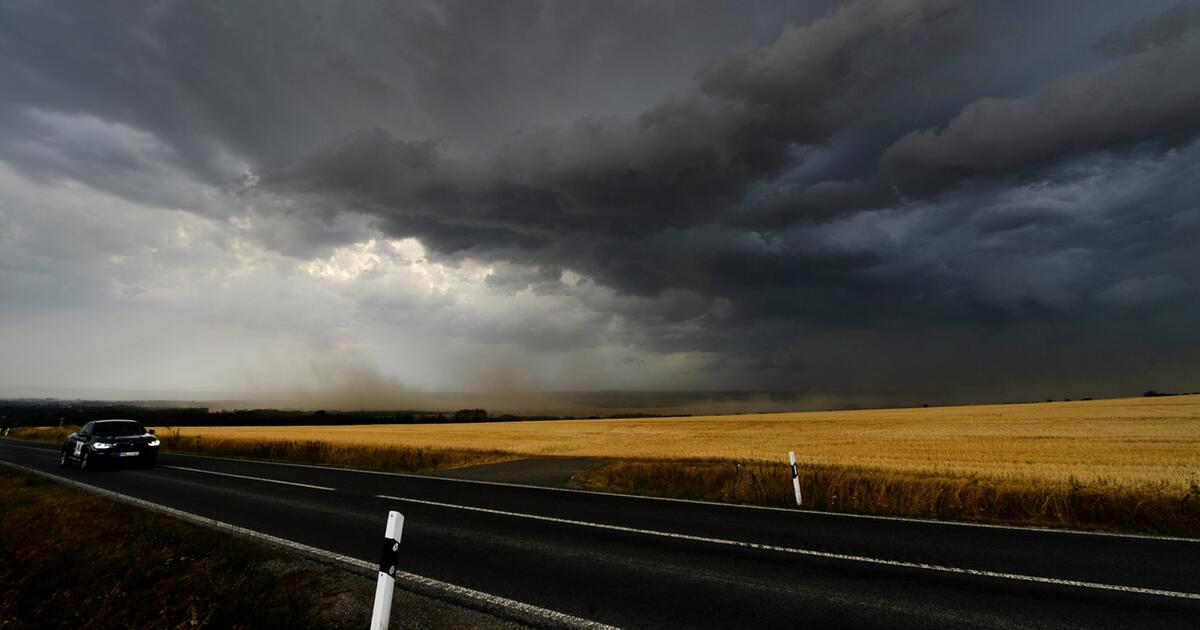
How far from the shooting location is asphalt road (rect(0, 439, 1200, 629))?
533cm

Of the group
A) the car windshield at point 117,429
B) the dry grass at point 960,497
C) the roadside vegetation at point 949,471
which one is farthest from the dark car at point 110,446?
the dry grass at point 960,497

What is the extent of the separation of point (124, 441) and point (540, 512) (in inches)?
699

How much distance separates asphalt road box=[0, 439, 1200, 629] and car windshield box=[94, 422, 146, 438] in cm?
1029

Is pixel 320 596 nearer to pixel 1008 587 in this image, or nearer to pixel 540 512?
pixel 540 512

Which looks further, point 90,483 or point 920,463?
point 920,463

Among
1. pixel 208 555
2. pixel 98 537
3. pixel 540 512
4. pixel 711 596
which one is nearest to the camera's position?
pixel 711 596

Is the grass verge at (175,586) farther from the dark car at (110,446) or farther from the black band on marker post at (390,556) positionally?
the dark car at (110,446)

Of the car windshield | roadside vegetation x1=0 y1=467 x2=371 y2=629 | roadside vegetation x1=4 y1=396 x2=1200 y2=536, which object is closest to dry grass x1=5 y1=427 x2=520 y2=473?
roadside vegetation x1=4 y1=396 x2=1200 y2=536

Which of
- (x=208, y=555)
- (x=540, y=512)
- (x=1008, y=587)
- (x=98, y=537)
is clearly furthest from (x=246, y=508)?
(x=1008, y=587)

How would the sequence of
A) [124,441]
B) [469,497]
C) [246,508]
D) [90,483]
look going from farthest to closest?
1. [124,441]
2. [90,483]
3. [469,497]
4. [246,508]

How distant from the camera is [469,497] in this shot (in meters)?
12.8

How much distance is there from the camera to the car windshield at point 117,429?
1900 centimetres

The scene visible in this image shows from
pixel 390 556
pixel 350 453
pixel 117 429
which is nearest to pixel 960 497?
pixel 390 556

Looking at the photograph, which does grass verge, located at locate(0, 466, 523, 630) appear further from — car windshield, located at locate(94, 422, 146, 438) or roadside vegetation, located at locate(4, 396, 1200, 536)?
car windshield, located at locate(94, 422, 146, 438)
